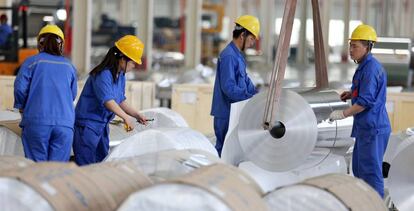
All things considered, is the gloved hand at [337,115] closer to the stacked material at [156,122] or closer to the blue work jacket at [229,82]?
the blue work jacket at [229,82]

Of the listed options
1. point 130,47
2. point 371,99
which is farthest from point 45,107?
point 371,99

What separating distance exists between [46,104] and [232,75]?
5.93ft

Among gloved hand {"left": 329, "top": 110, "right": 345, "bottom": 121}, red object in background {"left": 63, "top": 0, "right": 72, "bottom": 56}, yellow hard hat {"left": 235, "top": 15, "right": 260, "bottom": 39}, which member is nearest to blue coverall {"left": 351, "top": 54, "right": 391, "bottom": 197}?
gloved hand {"left": 329, "top": 110, "right": 345, "bottom": 121}

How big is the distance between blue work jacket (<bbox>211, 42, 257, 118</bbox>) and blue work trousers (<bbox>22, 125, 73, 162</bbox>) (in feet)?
5.20

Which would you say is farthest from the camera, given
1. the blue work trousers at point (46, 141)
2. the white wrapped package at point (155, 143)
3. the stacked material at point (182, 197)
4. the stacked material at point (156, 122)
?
the stacked material at point (156, 122)

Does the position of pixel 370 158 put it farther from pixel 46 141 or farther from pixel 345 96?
pixel 46 141

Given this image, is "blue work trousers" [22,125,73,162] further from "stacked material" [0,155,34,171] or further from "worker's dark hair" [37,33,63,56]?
"stacked material" [0,155,34,171]

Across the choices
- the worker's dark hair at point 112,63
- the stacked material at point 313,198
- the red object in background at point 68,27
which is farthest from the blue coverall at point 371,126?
the red object in background at point 68,27

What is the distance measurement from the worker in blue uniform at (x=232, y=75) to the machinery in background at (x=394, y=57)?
603cm

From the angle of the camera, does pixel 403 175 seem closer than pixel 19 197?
No

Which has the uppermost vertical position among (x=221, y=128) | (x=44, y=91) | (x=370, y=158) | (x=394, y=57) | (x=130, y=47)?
(x=130, y=47)

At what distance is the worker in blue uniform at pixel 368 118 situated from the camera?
756 centimetres

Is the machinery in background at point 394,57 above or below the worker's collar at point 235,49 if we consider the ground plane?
below

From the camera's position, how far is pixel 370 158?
7613 mm
